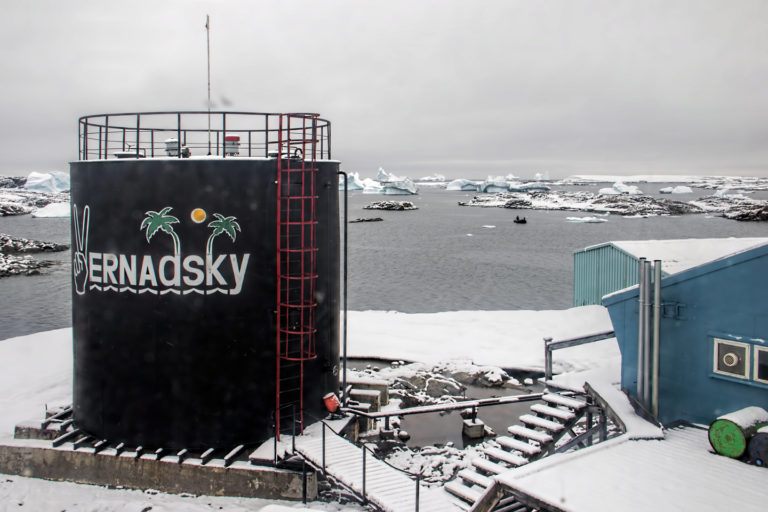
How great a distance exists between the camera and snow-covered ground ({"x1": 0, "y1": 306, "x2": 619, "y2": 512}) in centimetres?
1026

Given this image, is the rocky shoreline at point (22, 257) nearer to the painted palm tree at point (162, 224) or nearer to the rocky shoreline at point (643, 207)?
the painted palm tree at point (162, 224)

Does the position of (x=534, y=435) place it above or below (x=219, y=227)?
below

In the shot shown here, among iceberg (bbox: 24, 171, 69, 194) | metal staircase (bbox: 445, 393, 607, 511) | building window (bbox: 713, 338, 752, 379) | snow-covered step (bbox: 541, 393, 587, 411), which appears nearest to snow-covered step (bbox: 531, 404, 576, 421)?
metal staircase (bbox: 445, 393, 607, 511)

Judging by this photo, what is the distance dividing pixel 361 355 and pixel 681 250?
12.5 m

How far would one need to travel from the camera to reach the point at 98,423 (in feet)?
37.1

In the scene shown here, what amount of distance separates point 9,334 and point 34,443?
22006 millimetres

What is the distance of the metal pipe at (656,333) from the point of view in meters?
10.2

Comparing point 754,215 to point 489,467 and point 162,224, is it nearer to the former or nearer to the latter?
point 489,467

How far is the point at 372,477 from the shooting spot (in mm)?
9539

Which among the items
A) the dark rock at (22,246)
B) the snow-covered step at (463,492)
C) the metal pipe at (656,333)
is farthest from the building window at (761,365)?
the dark rock at (22,246)

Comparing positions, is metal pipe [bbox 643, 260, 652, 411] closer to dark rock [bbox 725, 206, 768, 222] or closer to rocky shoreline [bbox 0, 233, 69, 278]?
rocky shoreline [bbox 0, 233, 69, 278]

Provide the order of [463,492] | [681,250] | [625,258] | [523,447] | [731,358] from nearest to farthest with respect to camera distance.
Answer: [463,492], [731,358], [523,447], [625,258], [681,250]

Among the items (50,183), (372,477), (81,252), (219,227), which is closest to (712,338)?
(372,477)

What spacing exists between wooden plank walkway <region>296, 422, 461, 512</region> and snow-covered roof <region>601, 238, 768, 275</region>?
1297 cm
